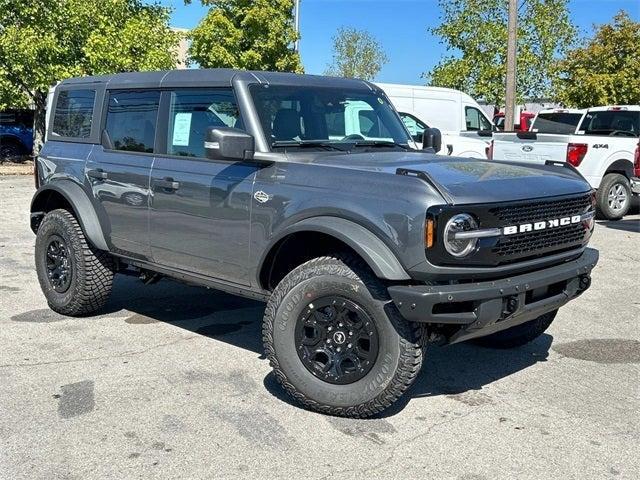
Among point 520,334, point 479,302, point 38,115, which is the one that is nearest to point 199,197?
point 479,302

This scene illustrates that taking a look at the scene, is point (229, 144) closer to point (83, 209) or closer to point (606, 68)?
point (83, 209)

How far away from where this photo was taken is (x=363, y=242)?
3834 mm

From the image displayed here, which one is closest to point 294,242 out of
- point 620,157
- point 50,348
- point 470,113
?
point 50,348

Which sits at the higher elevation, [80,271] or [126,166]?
[126,166]

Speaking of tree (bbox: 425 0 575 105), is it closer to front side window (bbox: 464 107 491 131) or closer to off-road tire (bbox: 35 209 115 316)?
front side window (bbox: 464 107 491 131)

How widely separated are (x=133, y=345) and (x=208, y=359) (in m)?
0.68

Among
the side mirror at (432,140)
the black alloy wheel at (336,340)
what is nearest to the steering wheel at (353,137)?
the side mirror at (432,140)

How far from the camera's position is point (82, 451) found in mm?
3592

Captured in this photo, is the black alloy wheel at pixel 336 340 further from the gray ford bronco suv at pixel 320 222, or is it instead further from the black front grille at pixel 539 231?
the black front grille at pixel 539 231

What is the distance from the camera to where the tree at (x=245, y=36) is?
24266 millimetres

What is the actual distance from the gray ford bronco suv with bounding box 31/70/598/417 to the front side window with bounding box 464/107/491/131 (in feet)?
38.6

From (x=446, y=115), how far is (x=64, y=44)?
1073 cm

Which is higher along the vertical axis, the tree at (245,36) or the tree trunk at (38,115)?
the tree at (245,36)

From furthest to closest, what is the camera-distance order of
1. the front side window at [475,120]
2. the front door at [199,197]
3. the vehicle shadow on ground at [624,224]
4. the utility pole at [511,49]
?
1. the utility pole at [511,49]
2. the front side window at [475,120]
3. the vehicle shadow on ground at [624,224]
4. the front door at [199,197]
